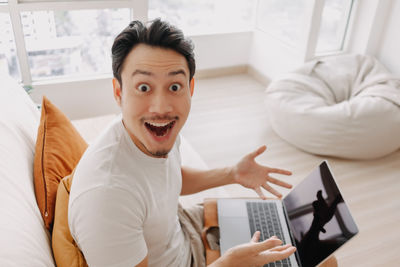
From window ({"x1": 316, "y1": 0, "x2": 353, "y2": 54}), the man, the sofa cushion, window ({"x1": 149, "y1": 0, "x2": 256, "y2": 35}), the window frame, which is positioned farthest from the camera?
window ({"x1": 149, "y1": 0, "x2": 256, "y2": 35})

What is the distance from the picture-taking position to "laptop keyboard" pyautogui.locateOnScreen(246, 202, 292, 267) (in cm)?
141

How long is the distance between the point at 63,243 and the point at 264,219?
0.78m

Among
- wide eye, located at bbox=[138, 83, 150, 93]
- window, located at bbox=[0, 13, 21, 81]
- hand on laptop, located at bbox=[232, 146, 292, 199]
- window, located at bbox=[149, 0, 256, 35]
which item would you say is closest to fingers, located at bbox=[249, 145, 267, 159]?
hand on laptop, located at bbox=[232, 146, 292, 199]

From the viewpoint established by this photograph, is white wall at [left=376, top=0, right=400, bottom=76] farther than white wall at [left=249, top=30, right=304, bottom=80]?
No

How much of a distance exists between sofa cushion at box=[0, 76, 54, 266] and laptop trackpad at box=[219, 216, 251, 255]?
0.61m

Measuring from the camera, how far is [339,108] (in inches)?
99.4

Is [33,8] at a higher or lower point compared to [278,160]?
higher

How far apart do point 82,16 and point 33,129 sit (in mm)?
1548

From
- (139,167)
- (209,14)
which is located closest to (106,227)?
(139,167)

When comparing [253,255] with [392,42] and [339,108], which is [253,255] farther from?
[392,42]

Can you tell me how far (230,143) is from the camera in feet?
9.14

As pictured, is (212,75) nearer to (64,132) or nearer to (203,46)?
(203,46)

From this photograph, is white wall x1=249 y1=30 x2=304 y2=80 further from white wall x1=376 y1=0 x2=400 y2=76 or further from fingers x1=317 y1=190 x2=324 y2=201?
fingers x1=317 y1=190 x2=324 y2=201

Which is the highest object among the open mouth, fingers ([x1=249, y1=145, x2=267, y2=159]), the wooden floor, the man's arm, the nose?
the nose
